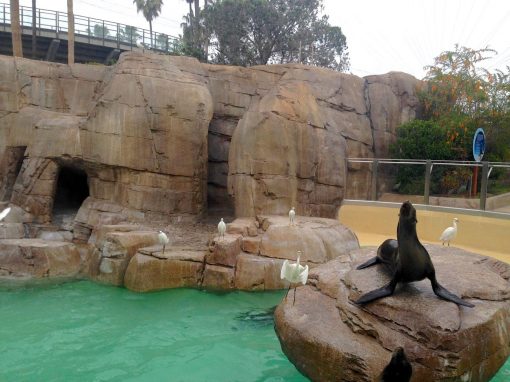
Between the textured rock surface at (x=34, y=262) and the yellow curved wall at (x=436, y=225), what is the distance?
640 cm

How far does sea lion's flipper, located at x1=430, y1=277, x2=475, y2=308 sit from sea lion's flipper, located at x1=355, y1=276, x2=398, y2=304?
0.36 meters

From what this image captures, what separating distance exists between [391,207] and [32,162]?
29.5 feet

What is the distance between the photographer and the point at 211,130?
13.5m

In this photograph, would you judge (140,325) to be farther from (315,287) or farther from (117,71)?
(117,71)

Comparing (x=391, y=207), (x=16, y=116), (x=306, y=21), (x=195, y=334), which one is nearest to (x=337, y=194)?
(x=391, y=207)

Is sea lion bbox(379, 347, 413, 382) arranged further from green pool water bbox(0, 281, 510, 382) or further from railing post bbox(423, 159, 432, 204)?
railing post bbox(423, 159, 432, 204)

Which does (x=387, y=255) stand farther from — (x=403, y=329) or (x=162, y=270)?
(x=162, y=270)

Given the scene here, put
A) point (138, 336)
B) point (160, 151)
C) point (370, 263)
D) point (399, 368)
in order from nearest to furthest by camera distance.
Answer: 1. point (399, 368)
2. point (370, 263)
3. point (138, 336)
4. point (160, 151)

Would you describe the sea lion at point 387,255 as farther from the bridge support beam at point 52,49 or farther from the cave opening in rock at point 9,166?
the bridge support beam at point 52,49

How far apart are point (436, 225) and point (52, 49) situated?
1881cm

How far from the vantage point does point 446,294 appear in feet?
14.4

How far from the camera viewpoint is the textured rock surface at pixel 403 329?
398cm

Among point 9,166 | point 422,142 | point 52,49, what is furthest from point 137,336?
point 52,49

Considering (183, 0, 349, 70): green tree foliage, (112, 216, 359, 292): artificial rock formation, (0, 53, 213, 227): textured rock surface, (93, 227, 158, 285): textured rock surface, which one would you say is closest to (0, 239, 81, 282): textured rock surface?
(93, 227, 158, 285): textured rock surface
